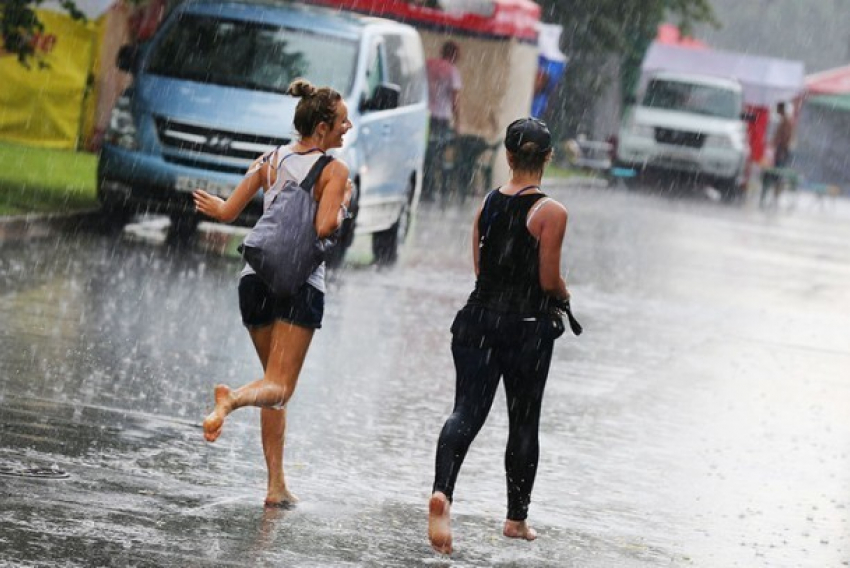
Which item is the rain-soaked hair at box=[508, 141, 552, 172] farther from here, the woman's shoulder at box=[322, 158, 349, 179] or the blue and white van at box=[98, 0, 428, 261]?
the blue and white van at box=[98, 0, 428, 261]

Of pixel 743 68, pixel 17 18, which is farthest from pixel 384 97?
pixel 743 68

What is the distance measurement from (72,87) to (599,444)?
62.0 ft

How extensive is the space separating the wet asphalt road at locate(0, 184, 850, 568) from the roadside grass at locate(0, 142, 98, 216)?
41.5 inches

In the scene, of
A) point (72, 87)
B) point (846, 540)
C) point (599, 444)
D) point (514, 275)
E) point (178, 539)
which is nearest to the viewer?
point (178, 539)

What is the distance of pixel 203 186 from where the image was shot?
17453 millimetres

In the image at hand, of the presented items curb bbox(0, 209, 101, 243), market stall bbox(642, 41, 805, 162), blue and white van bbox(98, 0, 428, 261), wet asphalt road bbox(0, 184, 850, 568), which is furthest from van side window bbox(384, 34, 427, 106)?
market stall bbox(642, 41, 805, 162)

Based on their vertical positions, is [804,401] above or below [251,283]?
below

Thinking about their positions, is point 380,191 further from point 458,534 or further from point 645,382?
point 458,534

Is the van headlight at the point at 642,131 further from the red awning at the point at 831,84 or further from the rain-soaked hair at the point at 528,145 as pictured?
the rain-soaked hair at the point at 528,145

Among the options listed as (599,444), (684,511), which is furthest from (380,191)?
(684,511)

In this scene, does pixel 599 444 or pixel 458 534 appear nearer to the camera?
pixel 458 534

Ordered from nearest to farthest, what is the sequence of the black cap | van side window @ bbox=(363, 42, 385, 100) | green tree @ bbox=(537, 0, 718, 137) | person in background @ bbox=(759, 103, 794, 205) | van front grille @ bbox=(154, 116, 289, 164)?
the black cap
van front grille @ bbox=(154, 116, 289, 164)
van side window @ bbox=(363, 42, 385, 100)
person in background @ bbox=(759, 103, 794, 205)
green tree @ bbox=(537, 0, 718, 137)

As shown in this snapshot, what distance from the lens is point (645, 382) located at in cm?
1282

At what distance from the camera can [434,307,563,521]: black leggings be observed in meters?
7.37
